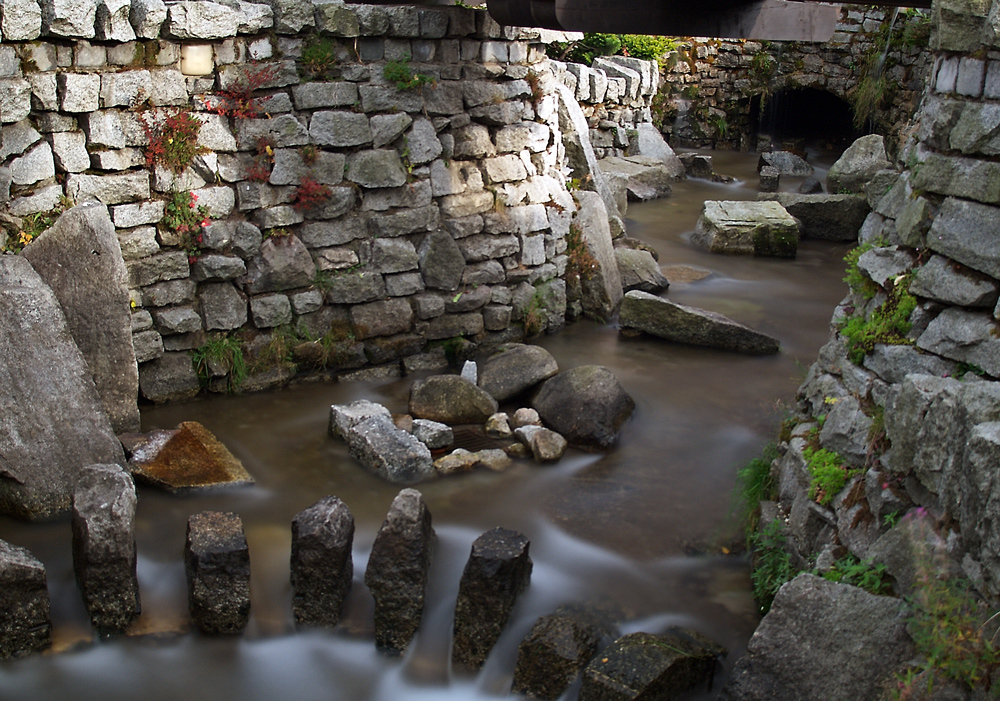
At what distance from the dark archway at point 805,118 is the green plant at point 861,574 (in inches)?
575

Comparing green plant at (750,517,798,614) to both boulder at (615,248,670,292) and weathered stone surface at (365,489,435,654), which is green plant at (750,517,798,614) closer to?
weathered stone surface at (365,489,435,654)

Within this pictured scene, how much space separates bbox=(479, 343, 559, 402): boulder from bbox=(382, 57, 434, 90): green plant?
2083 mm

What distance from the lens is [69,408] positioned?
4926 millimetres

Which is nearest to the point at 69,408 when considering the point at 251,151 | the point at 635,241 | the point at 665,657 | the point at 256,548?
the point at 256,548

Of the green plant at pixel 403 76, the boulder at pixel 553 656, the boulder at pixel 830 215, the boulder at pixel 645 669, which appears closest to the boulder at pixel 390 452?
the boulder at pixel 553 656

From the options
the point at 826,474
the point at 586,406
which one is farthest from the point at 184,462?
the point at 826,474

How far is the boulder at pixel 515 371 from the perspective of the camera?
6426mm

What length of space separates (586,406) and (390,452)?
4.52ft

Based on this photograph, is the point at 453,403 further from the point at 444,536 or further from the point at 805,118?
the point at 805,118

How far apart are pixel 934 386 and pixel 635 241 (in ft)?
22.1

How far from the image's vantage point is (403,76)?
644 centimetres

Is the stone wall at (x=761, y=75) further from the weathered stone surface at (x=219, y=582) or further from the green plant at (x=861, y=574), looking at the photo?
the weathered stone surface at (x=219, y=582)

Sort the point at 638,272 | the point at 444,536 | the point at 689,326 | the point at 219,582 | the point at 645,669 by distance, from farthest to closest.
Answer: the point at 638,272, the point at 689,326, the point at 444,536, the point at 219,582, the point at 645,669

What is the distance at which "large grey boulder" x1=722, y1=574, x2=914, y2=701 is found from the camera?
3209 millimetres
